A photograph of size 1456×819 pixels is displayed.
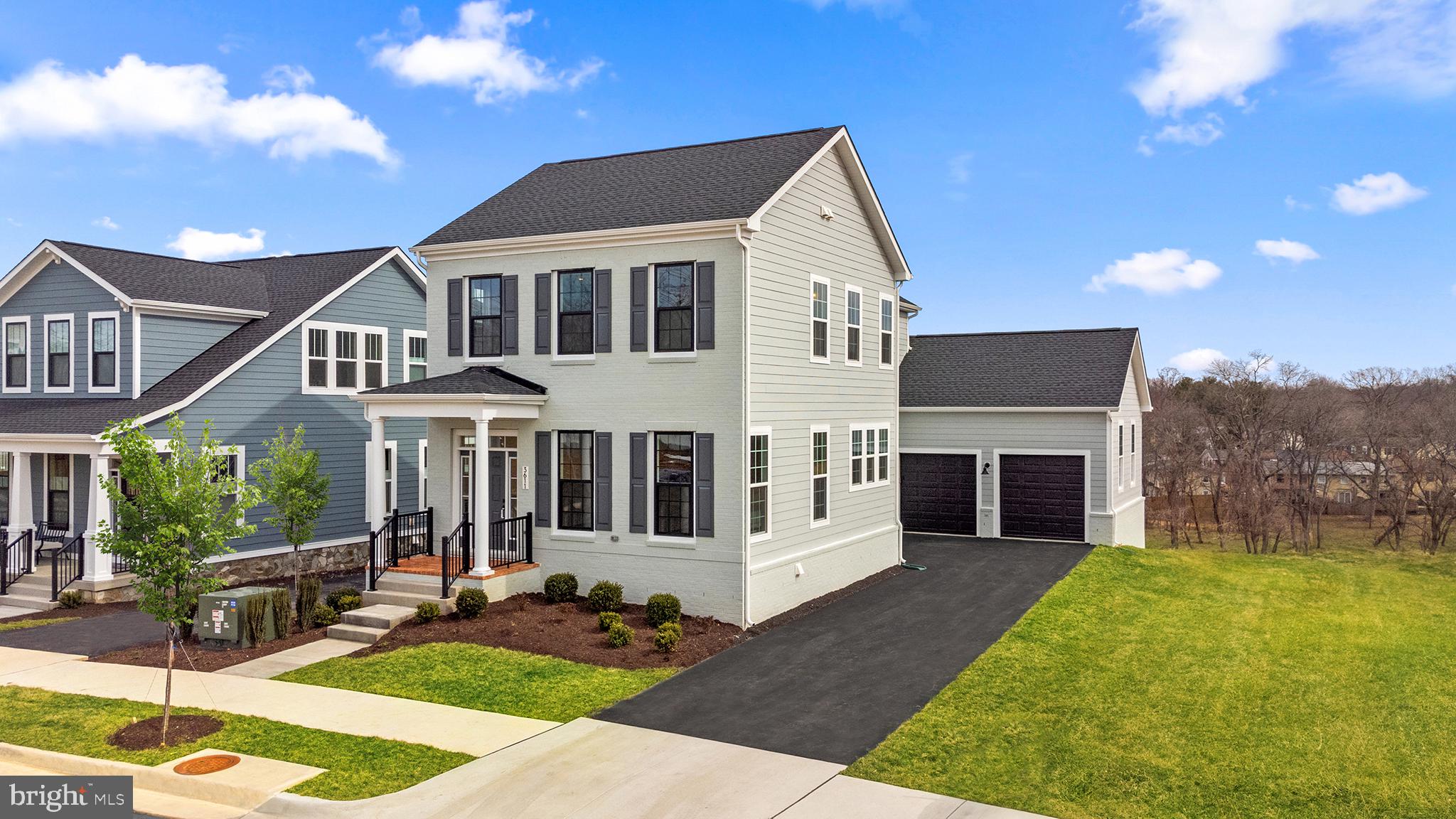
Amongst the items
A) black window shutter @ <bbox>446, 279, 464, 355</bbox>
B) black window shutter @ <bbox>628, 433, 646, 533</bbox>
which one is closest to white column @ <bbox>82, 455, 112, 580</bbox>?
black window shutter @ <bbox>446, 279, 464, 355</bbox>

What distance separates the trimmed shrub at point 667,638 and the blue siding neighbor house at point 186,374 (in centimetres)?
1093

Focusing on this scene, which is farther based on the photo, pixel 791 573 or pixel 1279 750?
pixel 791 573

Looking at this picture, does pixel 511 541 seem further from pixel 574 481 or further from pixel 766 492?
pixel 766 492

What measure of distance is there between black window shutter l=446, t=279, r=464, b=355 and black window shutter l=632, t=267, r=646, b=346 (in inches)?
151

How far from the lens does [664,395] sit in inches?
632

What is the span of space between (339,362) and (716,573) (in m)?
12.0

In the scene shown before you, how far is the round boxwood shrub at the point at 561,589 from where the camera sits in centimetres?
1620

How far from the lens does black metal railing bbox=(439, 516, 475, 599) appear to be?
51.6 ft

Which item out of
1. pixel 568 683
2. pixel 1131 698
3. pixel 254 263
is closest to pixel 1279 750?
pixel 1131 698

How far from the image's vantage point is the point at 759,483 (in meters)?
15.9

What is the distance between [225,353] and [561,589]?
1041 cm

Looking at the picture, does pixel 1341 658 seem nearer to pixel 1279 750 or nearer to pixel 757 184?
pixel 1279 750

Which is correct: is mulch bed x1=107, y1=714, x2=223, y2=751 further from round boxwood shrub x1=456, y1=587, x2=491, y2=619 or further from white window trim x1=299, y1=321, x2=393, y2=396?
white window trim x1=299, y1=321, x2=393, y2=396

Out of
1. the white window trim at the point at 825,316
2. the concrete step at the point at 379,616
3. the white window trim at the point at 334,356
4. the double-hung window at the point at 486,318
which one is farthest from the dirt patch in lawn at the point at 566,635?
the white window trim at the point at 334,356
